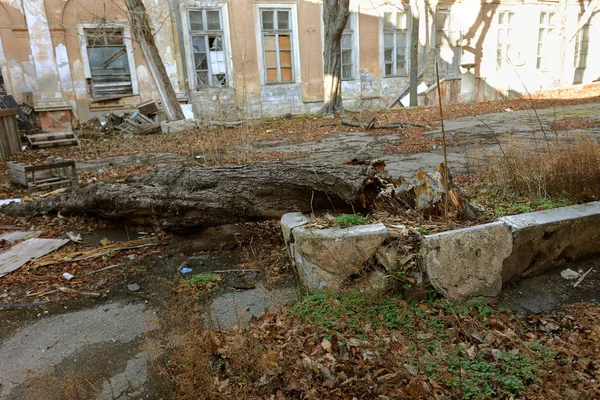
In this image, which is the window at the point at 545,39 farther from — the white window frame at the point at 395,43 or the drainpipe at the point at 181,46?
the drainpipe at the point at 181,46

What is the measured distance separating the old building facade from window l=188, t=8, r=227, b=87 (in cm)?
4

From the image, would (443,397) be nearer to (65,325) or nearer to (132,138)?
(65,325)

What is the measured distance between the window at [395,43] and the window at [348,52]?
1.49 metres

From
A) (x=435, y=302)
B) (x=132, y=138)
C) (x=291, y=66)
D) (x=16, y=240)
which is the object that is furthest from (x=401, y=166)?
(x=291, y=66)

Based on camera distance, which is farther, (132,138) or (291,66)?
(291,66)

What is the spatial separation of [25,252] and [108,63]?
12348 millimetres

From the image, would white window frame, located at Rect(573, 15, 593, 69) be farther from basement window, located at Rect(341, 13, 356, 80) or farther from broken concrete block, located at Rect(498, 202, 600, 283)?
broken concrete block, located at Rect(498, 202, 600, 283)

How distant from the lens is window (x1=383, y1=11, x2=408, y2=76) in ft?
57.4

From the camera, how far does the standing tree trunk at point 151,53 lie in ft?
34.8

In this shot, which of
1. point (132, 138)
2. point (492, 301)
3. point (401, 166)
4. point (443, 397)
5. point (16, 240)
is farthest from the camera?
point (132, 138)

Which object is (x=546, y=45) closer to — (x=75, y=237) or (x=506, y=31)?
(x=506, y=31)

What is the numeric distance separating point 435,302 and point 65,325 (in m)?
2.33

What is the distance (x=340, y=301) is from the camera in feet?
8.05

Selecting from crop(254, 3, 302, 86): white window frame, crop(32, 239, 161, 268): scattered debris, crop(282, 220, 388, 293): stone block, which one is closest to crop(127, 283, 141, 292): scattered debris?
crop(32, 239, 161, 268): scattered debris
